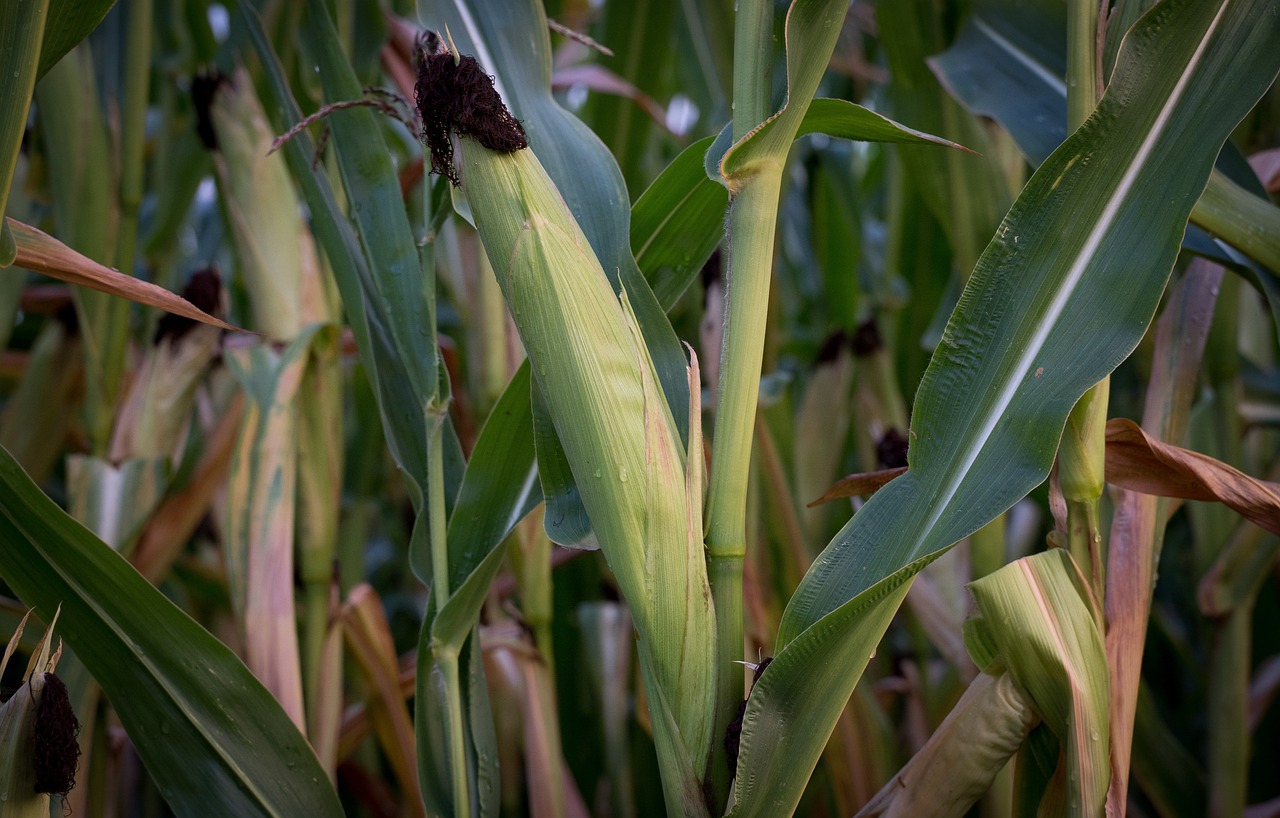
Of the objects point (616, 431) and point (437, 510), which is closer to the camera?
point (616, 431)

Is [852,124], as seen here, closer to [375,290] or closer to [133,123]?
[375,290]

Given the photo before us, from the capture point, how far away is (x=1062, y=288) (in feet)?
1.88

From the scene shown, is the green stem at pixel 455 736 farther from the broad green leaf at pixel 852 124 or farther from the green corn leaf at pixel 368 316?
the broad green leaf at pixel 852 124

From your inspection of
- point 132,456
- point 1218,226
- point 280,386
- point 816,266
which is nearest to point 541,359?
point 280,386

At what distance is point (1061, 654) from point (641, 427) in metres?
0.29

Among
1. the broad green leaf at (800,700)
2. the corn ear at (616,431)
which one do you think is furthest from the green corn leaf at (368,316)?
the broad green leaf at (800,700)

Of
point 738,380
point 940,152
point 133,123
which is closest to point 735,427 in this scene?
point 738,380

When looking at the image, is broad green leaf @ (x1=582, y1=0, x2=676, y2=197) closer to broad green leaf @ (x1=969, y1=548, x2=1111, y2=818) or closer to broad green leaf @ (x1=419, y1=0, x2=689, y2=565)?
broad green leaf @ (x1=419, y1=0, x2=689, y2=565)

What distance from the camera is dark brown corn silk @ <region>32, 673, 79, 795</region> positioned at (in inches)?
19.8

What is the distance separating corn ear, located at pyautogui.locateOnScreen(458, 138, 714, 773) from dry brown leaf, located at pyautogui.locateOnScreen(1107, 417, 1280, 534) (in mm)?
340

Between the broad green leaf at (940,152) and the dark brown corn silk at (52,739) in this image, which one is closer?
the dark brown corn silk at (52,739)

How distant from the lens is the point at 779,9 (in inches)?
23.0

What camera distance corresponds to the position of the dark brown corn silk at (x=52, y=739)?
50 cm

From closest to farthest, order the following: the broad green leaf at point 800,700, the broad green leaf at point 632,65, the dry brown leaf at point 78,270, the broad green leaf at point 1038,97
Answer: the broad green leaf at point 800,700
the dry brown leaf at point 78,270
the broad green leaf at point 1038,97
the broad green leaf at point 632,65
